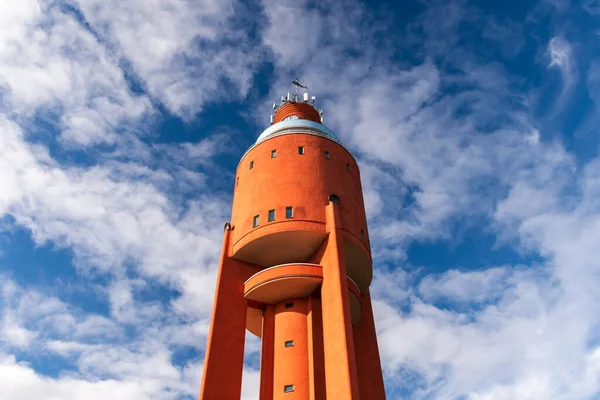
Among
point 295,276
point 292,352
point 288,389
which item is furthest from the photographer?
point 292,352

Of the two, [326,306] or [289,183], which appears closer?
[326,306]

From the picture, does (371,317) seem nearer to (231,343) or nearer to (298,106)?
(231,343)

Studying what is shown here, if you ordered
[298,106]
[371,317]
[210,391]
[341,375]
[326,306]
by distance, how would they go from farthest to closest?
1. [298,106]
2. [371,317]
3. [326,306]
4. [210,391]
5. [341,375]

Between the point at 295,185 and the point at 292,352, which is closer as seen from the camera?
the point at 292,352

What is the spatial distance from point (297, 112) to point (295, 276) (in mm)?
13784

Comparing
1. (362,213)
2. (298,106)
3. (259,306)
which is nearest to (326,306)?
(259,306)

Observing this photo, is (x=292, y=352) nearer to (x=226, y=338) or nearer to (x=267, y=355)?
(x=267, y=355)

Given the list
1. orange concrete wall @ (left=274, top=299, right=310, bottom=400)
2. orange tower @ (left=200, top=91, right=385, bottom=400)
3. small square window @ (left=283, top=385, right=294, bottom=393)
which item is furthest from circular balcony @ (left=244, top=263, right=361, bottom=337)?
small square window @ (left=283, top=385, right=294, bottom=393)

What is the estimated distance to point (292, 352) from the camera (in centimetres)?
2275

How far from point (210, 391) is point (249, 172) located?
12289 millimetres

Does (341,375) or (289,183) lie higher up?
(289,183)

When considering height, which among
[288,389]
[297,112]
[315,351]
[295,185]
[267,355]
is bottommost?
[288,389]

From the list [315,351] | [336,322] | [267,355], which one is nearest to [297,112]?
[267,355]

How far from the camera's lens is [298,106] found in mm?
33000
